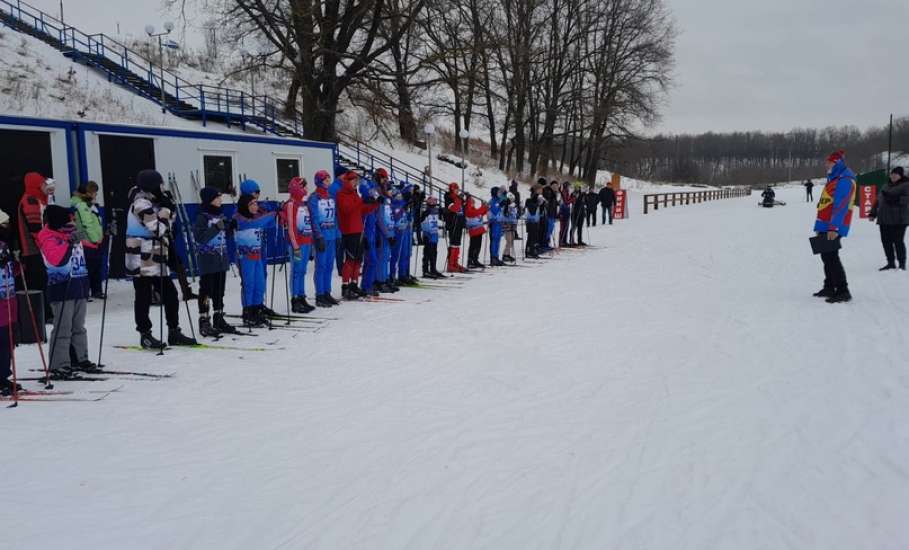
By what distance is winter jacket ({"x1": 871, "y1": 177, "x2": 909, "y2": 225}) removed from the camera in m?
10.9

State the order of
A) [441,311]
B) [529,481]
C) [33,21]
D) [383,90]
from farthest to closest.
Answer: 1. [33,21]
2. [383,90]
3. [441,311]
4. [529,481]

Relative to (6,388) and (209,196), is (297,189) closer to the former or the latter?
(209,196)

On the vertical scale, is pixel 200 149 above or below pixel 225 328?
above

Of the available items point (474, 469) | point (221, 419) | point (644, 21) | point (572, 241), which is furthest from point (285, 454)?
point (644, 21)

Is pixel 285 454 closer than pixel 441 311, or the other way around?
pixel 285 454

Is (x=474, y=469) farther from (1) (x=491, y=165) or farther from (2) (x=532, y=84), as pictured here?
(2) (x=532, y=84)

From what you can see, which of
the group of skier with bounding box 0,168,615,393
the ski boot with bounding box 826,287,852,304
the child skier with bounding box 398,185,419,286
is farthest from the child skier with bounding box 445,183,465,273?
the ski boot with bounding box 826,287,852,304

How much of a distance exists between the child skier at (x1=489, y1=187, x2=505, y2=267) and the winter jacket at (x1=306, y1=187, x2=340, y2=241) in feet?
16.7

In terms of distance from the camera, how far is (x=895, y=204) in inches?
435

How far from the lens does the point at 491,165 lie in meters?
40.9

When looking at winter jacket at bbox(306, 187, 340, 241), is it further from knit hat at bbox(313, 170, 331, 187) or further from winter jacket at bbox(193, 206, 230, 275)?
winter jacket at bbox(193, 206, 230, 275)

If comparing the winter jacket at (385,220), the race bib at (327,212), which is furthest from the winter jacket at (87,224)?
the winter jacket at (385,220)

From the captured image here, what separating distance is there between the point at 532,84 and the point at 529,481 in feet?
139

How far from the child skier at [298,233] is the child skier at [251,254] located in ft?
1.71
